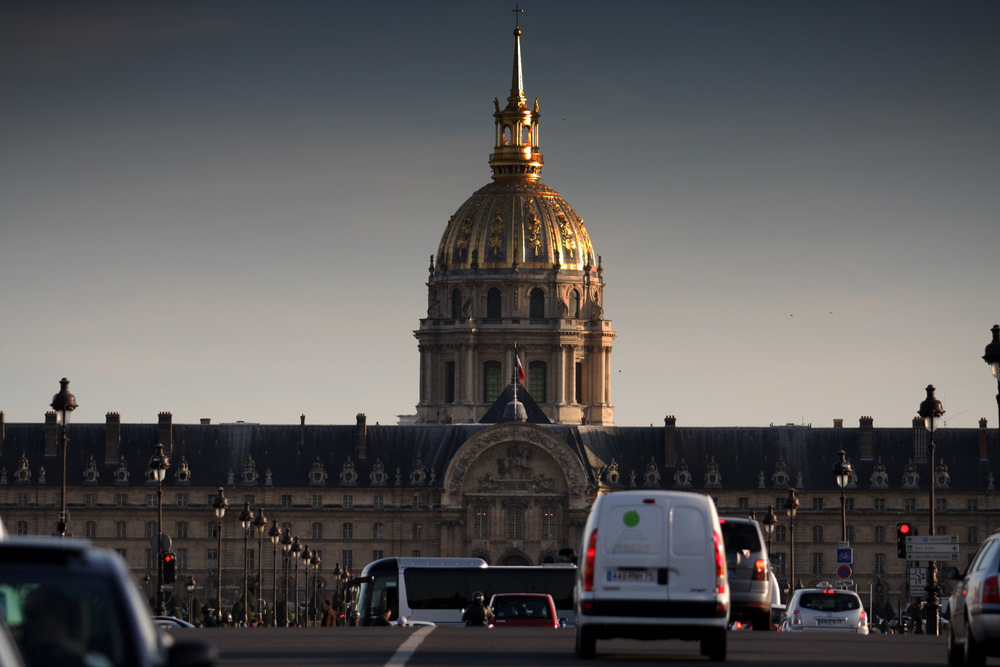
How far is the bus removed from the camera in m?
64.3

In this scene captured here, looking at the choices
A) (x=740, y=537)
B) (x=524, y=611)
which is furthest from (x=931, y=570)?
(x=740, y=537)

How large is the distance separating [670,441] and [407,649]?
115 meters

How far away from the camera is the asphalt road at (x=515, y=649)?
85.7 feet

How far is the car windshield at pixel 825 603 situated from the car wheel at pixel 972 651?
830 inches

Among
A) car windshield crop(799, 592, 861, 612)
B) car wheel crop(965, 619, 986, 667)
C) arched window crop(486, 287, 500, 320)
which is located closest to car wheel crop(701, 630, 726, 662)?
car wheel crop(965, 619, 986, 667)

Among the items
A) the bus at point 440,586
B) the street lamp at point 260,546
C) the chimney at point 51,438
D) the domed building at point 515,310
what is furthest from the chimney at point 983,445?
the bus at point 440,586

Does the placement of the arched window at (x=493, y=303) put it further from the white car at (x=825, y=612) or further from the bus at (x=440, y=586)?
the white car at (x=825, y=612)

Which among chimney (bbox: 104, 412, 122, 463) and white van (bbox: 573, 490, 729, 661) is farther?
chimney (bbox: 104, 412, 122, 463)

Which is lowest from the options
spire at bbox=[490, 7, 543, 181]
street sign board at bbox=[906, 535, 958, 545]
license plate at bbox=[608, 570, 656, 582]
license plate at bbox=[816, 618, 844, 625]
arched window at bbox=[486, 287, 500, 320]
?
license plate at bbox=[816, 618, 844, 625]

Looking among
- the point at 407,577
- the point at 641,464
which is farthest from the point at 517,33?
the point at 407,577

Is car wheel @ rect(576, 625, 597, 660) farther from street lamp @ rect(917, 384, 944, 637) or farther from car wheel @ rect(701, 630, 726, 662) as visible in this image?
street lamp @ rect(917, 384, 944, 637)

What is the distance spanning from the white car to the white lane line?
498 inches

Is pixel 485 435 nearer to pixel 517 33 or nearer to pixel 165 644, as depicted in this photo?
pixel 517 33

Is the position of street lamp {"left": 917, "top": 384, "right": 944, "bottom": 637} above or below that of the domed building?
below
